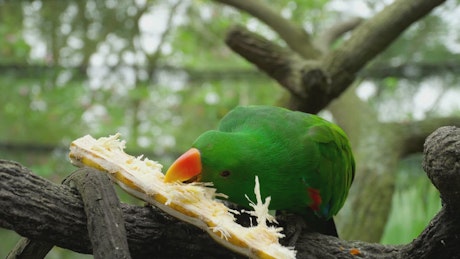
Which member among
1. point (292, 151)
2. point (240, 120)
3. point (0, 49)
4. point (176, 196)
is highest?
point (0, 49)

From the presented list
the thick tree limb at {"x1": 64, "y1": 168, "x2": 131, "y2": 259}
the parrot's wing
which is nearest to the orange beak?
the thick tree limb at {"x1": 64, "y1": 168, "x2": 131, "y2": 259}

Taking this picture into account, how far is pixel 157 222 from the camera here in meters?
1.21

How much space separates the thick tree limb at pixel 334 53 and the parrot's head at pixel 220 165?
101 centimetres

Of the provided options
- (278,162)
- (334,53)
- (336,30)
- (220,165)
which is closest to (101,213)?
(220,165)

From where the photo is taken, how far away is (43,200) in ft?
3.46

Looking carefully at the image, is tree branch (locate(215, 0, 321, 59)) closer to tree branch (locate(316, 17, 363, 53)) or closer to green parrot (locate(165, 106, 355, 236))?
tree branch (locate(316, 17, 363, 53))

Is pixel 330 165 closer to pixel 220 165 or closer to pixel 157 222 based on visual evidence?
pixel 220 165

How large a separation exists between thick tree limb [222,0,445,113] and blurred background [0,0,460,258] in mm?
190

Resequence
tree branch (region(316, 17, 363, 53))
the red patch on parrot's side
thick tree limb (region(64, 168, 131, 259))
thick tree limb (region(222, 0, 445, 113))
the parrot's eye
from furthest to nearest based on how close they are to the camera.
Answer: tree branch (region(316, 17, 363, 53)) < thick tree limb (region(222, 0, 445, 113)) < the red patch on parrot's side < the parrot's eye < thick tree limb (region(64, 168, 131, 259))

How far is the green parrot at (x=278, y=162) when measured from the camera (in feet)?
4.32

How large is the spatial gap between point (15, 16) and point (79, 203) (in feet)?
16.6

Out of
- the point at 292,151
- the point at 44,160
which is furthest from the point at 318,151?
the point at 44,160

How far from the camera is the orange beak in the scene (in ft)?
4.02

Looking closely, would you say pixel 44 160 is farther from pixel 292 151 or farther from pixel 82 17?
pixel 292 151
